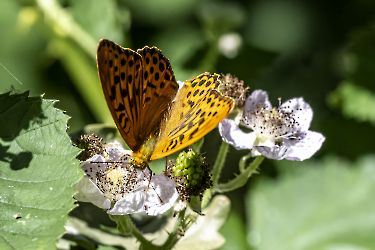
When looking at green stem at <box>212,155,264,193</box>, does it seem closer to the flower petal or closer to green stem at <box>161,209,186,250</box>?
green stem at <box>161,209,186,250</box>

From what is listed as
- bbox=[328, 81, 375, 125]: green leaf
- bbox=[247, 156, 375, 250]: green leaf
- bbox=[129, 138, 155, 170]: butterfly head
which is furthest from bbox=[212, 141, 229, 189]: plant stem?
bbox=[328, 81, 375, 125]: green leaf

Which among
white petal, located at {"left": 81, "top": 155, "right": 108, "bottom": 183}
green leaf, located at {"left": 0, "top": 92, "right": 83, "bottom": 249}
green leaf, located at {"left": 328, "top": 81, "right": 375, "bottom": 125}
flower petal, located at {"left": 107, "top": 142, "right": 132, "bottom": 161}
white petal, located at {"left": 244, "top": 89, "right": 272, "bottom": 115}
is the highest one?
green leaf, located at {"left": 328, "top": 81, "right": 375, "bottom": 125}

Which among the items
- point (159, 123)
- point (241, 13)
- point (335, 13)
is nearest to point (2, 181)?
point (159, 123)

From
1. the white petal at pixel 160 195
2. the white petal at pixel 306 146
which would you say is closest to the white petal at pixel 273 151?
the white petal at pixel 306 146

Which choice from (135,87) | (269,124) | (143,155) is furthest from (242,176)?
(135,87)

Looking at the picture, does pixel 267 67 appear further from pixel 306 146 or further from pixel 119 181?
pixel 119 181

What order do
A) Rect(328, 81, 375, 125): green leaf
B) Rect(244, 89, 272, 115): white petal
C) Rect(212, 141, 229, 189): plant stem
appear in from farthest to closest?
Rect(328, 81, 375, 125): green leaf, Rect(244, 89, 272, 115): white petal, Rect(212, 141, 229, 189): plant stem

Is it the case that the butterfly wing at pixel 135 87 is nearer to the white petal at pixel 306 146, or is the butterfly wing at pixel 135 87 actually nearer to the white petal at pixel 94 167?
the white petal at pixel 94 167
